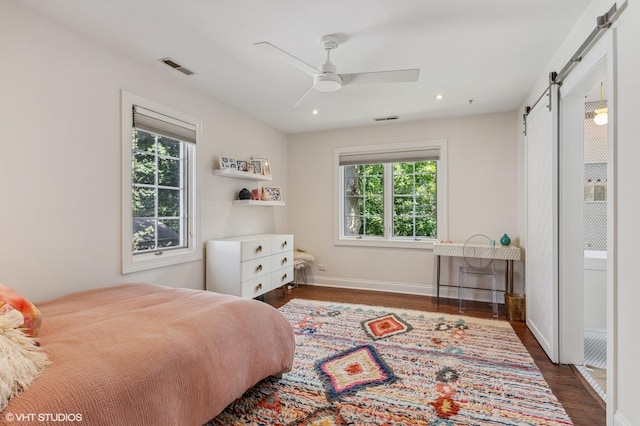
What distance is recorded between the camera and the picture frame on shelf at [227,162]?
3.74m

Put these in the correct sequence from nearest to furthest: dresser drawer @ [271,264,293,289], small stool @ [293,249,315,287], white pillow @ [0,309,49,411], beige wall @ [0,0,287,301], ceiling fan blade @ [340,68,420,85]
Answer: white pillow @ [0,309,49,411] → beige wall @ [0,0,287,301] → ceiling fan blade @ [340,68,420,85] → dresser drawer @ [271,264,293,289] → small stool @ [293,249,315,287]

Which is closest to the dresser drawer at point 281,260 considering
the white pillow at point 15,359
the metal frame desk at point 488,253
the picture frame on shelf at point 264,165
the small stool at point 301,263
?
the small stool at point 301,263

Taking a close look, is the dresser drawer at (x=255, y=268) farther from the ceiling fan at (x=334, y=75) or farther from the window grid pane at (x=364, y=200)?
the ceiling fan at (x=334, y=75)

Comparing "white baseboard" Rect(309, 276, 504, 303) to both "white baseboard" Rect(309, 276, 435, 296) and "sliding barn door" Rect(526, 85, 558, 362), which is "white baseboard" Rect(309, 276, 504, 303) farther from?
"sliding barn door" Rect(526, 85, 558, 362)

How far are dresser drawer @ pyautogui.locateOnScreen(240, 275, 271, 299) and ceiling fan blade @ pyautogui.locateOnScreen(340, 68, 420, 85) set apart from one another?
2316 mm

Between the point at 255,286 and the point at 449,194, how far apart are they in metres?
2.93

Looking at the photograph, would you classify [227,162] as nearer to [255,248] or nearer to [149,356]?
[255,248]

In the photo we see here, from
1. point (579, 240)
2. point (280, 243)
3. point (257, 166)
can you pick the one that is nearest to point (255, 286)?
point (280, 243)

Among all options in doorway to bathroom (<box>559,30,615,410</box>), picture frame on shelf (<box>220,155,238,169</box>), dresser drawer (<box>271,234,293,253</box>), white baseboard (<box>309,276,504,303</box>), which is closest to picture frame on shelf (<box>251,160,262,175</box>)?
picture frame on shelf (<box>220,155,238,169</box>)

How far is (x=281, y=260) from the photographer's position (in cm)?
423

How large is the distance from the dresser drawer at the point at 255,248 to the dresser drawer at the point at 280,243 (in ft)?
0.28

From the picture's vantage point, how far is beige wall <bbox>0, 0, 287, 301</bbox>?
199 centimetres

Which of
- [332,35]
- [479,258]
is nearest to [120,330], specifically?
[332,35]

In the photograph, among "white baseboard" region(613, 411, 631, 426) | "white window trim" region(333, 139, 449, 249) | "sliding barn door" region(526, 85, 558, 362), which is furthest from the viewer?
"white window trim" region(333, 139, 449, 249)
